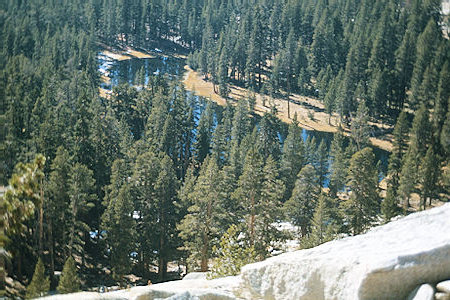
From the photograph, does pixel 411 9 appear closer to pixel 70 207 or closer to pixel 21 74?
pixel 21 74

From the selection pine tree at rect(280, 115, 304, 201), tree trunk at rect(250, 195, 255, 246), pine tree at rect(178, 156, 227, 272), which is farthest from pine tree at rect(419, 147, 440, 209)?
pine tree at rect(178, 156, 227, 272)

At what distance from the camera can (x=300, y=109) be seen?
116875mm

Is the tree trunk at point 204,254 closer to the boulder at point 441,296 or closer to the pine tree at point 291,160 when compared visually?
the pine tree at point 291,160

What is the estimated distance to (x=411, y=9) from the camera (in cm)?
13238

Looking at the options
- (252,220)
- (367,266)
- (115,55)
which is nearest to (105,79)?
(115,55)

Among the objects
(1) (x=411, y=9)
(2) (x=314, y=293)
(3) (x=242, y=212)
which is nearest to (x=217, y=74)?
(1) (x=411, y=9)

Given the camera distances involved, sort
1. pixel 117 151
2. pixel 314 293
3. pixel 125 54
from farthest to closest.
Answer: pixel 125 54 < pixel 117 151 < pixel 314 293

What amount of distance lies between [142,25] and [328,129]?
3803 inches

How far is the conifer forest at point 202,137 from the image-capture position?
48.1 metres

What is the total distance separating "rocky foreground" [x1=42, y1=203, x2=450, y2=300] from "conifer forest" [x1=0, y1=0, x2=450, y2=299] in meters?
6.14

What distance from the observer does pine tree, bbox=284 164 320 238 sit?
6022 centimetres

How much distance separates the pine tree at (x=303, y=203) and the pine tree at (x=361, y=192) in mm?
9372

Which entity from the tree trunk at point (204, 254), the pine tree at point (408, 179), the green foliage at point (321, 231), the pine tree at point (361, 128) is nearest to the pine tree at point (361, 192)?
the green foliage at point (321, 231)

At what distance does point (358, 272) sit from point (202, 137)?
245 ft
